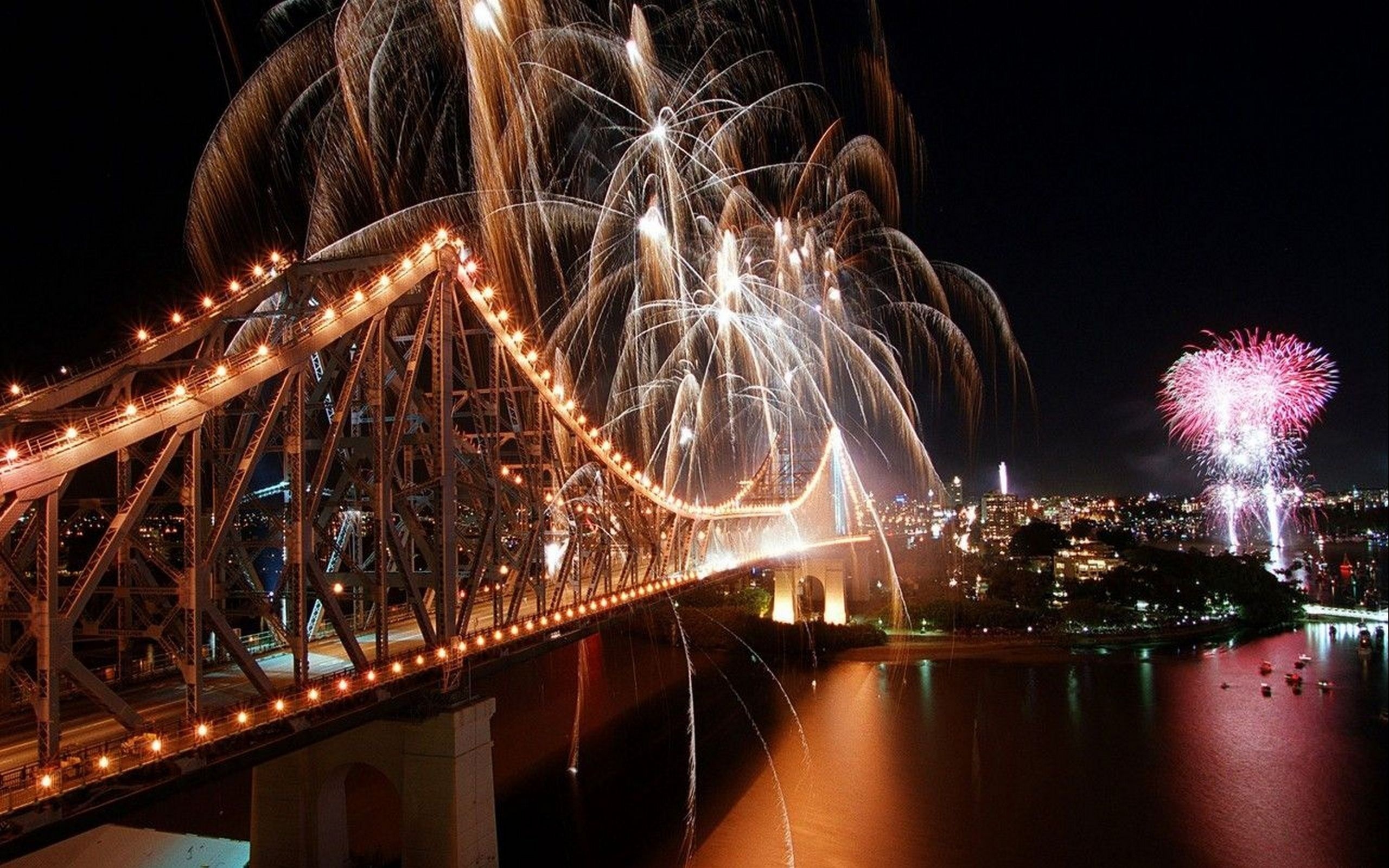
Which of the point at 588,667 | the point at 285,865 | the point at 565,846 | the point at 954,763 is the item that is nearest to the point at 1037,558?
the point at 588,667

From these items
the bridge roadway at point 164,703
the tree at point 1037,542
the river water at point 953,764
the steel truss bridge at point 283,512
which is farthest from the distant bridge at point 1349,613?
the bridge roadway at point 164,703

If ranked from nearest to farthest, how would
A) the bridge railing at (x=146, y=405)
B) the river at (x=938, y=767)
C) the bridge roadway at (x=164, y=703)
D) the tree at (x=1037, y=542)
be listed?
the bridge railing at (x=146, y=405) < the bridge roadway at (x=164, y=703) < the river at (x=938, y=767) < the tree at (x=1037, y=542)

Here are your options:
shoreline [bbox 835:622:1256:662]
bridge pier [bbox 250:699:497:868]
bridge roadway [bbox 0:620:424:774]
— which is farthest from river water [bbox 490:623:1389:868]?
bridge roadway [bbox 0:620:424:774]

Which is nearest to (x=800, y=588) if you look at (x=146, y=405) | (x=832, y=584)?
(x=832, y=584)

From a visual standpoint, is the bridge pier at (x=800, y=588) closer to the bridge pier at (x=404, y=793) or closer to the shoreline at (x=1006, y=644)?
the shoreline at (x=1006, y=644)

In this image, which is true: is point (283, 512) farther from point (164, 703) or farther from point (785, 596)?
point (785, 596)

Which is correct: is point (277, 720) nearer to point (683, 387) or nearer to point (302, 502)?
point (302, 502)
